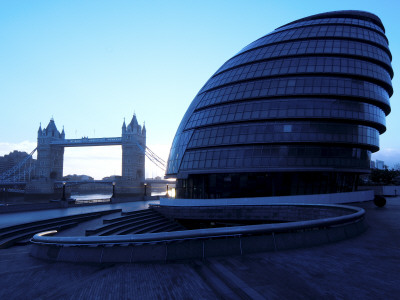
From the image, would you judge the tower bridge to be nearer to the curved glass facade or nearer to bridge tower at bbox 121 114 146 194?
bridge tower at bbox 121 114 146 194

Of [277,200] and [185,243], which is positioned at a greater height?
[185,243]

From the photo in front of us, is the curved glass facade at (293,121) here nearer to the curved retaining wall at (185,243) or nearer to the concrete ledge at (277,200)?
the concrete ledge at (277,200)

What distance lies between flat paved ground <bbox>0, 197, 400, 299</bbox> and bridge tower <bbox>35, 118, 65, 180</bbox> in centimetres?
16958

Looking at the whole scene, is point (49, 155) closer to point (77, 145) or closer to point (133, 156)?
point (77, 145)

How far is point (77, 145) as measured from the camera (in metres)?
168

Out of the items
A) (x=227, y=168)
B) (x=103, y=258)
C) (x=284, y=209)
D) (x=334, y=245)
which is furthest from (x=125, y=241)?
(x=227, y=168)

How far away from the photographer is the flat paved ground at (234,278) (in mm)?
6992

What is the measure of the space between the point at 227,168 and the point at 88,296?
2879 cm

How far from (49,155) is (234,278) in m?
182

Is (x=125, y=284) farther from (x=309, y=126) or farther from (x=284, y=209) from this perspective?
(x=309, y=126)

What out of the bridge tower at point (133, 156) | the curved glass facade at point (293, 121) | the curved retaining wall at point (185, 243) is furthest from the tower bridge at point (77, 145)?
the curved retaining wall at point (185, 243)

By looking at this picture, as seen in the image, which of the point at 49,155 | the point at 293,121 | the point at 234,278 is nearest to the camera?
the point at 234,278

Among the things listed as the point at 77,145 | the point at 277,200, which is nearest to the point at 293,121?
the point at 277,200

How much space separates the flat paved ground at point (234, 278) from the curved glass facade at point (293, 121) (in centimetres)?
2442
